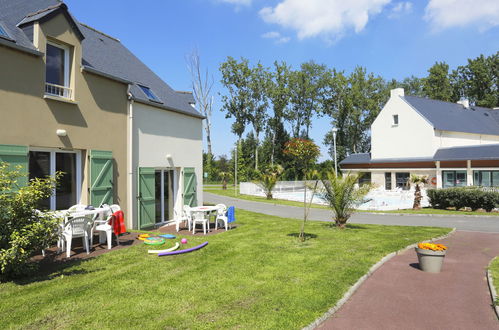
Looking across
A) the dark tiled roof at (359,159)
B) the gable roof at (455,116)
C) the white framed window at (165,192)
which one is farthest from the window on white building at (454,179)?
the white framed window at (165,192)

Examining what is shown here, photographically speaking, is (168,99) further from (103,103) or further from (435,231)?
(435,231)

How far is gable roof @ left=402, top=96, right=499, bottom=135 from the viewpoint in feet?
115

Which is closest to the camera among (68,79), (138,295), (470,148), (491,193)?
(138,295)

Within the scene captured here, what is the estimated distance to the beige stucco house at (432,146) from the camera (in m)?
29.5

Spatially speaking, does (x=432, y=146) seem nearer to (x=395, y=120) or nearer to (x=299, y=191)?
(x=395, y=120)

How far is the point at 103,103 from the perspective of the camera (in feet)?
36.9

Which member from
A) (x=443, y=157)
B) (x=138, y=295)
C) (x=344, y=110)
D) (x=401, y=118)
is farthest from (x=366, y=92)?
(x=138, y=295)

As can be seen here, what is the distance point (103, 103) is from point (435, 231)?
42.9ft

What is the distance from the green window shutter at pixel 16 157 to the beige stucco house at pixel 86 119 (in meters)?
0.02

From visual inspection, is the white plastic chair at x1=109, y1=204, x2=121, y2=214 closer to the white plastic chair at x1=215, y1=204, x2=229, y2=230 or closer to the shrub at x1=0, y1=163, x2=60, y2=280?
the shrub at x1=0, y1=163, x2=60, y2=280

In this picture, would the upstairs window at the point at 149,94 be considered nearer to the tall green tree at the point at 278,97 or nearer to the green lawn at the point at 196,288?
the green lawn at the point at 196,288

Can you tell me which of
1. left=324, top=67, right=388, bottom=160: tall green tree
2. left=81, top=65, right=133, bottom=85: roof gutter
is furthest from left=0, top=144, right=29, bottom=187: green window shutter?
left=324, top=67, right=388, bottom=160: tall green tree

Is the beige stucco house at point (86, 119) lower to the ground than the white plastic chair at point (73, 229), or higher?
higher

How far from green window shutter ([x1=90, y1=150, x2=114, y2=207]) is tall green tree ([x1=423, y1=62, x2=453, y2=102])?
58.7 m
